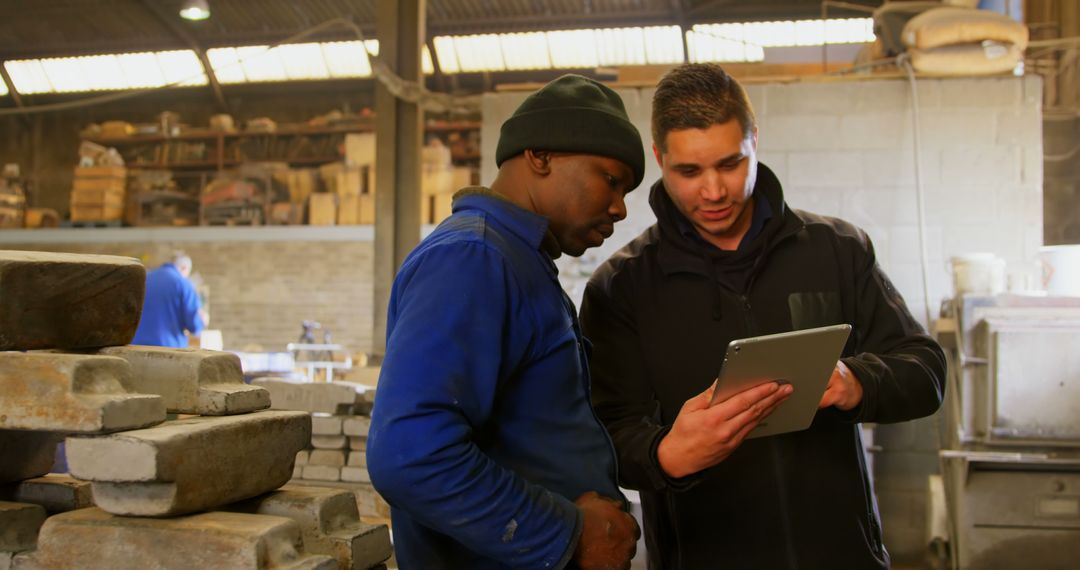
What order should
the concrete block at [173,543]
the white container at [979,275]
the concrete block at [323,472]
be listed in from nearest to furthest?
the concrete block at [173,543] → the white container at [979,275] → the concrete block at [323,472]

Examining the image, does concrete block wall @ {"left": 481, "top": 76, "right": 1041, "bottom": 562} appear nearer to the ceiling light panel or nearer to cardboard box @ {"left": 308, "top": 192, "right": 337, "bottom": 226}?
cardboard box @ {"left": 308, "top": 192, "right": 337, "bottom": 226}

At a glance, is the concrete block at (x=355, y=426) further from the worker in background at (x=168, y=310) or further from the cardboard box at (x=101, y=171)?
the cardboard box at (x=101, y=171)

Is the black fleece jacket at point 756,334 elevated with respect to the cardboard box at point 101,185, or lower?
lower

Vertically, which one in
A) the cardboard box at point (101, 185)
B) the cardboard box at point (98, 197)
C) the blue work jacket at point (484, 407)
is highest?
the cardboard box at point (101, 185)

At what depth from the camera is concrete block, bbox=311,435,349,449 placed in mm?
4867

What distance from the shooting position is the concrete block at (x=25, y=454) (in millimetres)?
1879

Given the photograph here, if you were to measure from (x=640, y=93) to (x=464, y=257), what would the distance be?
4342mm

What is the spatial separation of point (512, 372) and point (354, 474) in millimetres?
3510

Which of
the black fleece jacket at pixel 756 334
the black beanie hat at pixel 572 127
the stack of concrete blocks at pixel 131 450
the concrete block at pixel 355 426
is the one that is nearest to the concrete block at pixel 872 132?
the concrete block at pixel 355 426

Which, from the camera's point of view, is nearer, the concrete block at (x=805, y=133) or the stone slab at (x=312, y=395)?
the stone slab at (x=312, y=395)

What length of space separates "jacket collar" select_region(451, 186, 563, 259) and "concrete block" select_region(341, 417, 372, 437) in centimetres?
335

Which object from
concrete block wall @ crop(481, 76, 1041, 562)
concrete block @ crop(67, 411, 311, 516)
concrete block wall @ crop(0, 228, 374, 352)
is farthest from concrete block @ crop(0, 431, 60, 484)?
concrete block wall @ crop(0, 228, 374, 352)

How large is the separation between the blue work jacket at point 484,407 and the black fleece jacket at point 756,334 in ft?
1.40

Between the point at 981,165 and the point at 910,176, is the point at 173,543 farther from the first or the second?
the point at 981,165
